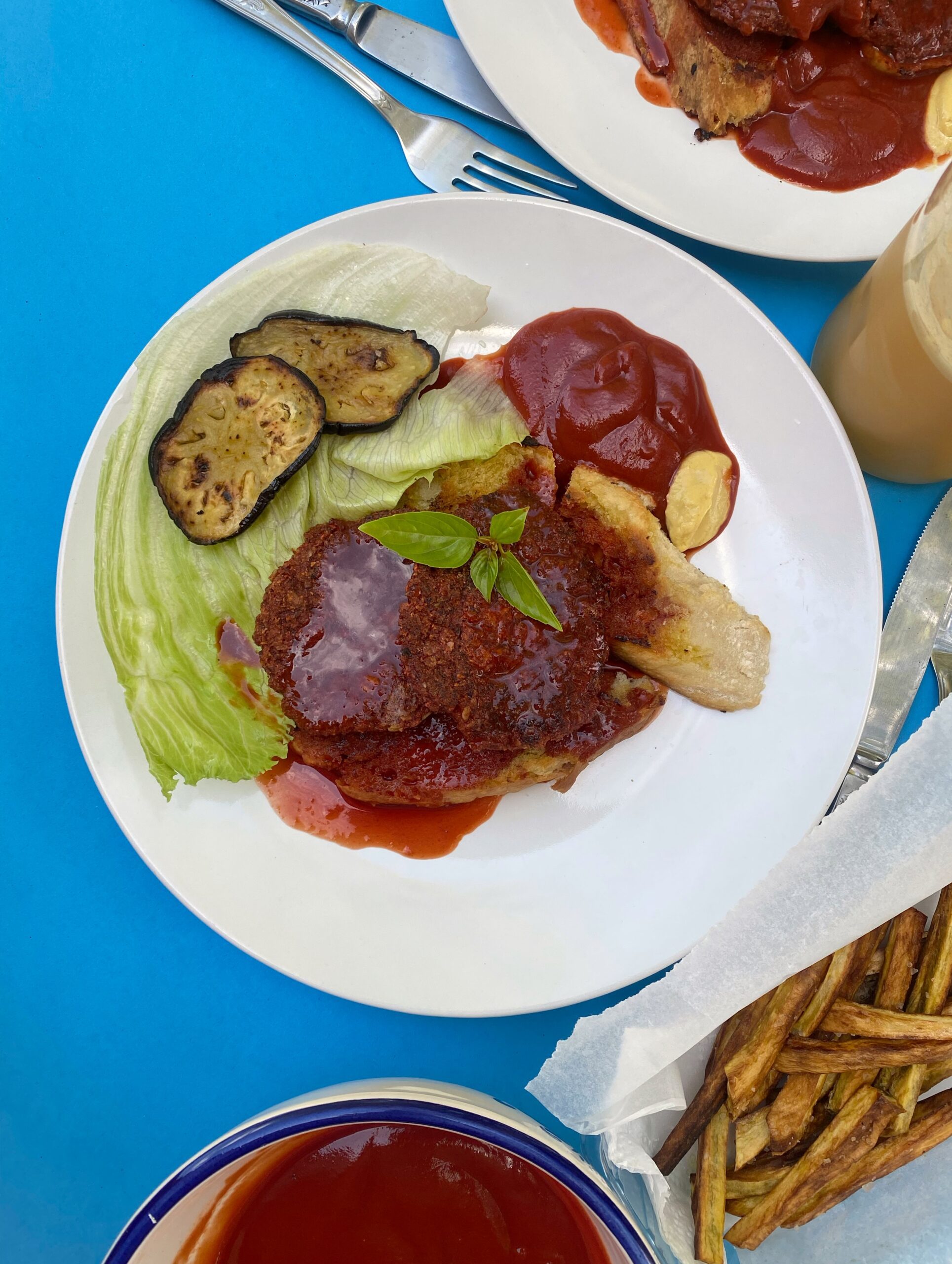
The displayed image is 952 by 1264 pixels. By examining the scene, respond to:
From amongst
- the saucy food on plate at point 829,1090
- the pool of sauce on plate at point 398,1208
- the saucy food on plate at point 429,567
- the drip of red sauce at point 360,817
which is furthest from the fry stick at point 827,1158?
the drip of red sauce at point 360,817

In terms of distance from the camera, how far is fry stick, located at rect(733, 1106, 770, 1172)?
2418mm

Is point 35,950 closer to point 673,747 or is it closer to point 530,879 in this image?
point 530,879

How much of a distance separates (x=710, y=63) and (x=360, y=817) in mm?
3008

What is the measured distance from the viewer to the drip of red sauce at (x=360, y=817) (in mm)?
3236

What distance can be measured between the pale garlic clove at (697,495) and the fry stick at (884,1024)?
1.60 metres

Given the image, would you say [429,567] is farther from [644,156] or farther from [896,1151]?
[896,1151]

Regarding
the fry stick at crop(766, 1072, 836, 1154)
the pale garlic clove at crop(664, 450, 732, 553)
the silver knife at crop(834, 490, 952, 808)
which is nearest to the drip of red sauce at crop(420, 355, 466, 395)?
the pale garlic clove at crop(664, 450, 732, 553)

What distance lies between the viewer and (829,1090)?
2.55 m

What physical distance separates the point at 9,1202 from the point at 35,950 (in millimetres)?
1007

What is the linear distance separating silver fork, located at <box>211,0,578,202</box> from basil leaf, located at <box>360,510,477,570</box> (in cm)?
149

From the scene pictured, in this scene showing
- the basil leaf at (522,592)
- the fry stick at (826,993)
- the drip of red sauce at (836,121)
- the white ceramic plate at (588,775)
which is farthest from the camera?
the drip of red sauce at (836,121)

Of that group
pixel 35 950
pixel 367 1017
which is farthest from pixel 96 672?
pixel 367 1017

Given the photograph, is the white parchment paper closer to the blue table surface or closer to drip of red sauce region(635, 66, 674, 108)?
the blue table surface

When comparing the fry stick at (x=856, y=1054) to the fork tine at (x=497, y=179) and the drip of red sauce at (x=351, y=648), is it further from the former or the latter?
the fork tine at (x=497, y=179)
